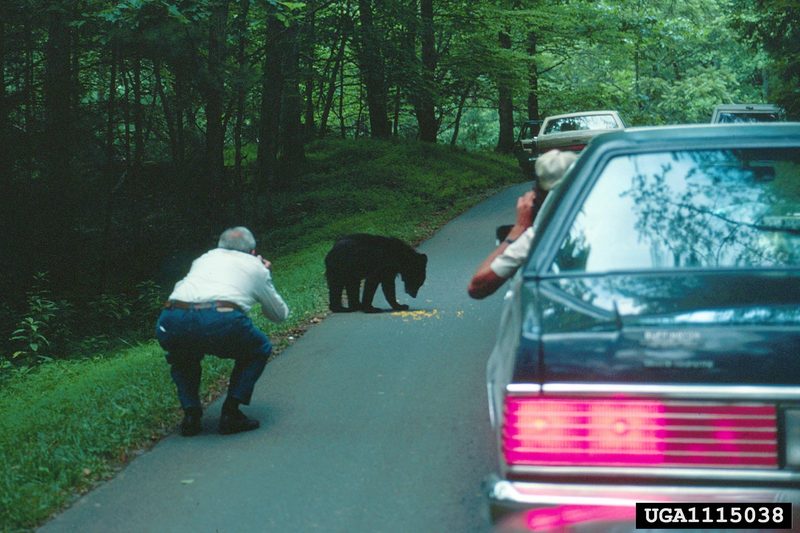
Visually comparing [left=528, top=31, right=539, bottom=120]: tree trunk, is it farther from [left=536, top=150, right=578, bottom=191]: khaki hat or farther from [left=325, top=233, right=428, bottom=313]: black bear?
[left=536, top=150, right=578, bottom=191]: khaki hat

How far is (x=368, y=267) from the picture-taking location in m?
12.0

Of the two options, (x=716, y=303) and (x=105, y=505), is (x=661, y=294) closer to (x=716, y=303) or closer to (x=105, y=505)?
(x=716, y=303)

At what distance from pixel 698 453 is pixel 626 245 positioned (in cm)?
107

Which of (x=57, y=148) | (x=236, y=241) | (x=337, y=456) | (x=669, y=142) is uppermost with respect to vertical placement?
(x=57, y=148)

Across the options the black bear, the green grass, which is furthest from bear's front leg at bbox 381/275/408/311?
the green grass

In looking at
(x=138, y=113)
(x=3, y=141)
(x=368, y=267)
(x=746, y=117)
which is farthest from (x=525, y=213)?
(x=746, y=117)

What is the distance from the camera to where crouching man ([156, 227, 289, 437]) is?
24.3 feet

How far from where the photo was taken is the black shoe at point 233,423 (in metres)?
7.68

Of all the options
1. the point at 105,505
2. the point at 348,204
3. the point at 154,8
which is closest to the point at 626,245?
the point at 105,505

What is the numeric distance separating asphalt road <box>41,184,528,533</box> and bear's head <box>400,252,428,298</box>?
1292 mm

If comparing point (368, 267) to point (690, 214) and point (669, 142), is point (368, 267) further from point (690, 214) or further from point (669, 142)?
point (690, 214)

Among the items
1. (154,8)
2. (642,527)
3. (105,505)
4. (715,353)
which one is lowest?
(105,505)

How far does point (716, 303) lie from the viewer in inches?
140

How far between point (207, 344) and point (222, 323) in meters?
→ 0.19
